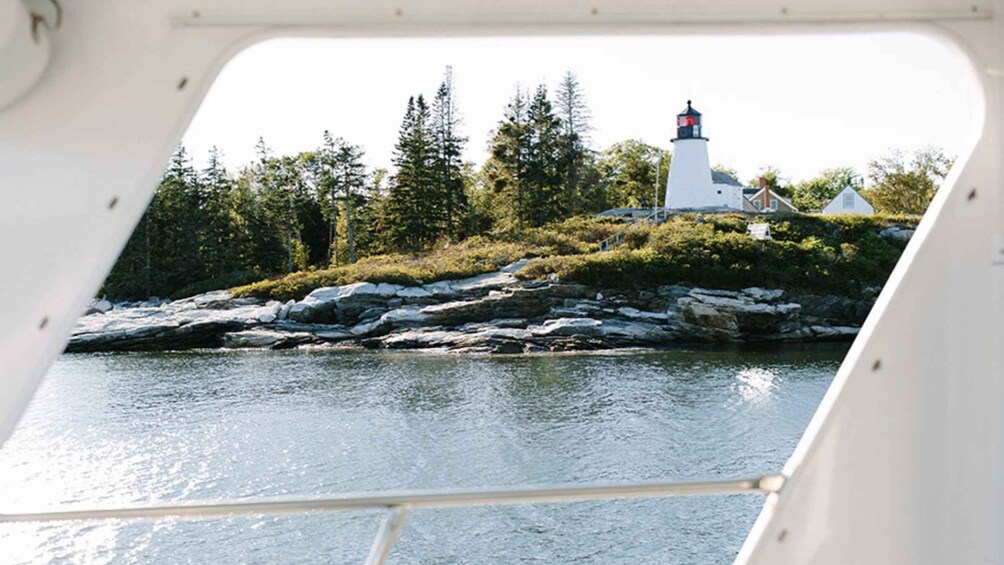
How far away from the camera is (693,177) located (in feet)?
62.4

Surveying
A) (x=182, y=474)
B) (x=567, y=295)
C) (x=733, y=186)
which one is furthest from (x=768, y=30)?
(x=733, y=186)

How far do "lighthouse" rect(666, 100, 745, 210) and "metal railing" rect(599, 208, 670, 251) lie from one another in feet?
2.18

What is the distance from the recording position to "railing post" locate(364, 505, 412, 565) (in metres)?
0.58

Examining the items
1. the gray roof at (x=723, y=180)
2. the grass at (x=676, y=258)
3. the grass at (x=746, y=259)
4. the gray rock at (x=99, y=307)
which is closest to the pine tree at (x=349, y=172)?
the grass at (x=676, y=258)

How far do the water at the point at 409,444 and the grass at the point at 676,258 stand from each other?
201 cm

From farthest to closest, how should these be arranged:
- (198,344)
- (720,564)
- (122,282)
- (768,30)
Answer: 1. (122,282)
2. (198,344)
3. (720,564)
4. (768,30)

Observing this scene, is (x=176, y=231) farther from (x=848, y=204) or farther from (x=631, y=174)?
(x=848, y=204)

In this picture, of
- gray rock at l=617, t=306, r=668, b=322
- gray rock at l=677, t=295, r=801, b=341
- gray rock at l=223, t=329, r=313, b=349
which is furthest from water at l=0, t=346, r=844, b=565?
gray rock at l=617, t=306, r=668, b=322

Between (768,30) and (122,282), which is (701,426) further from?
(122,282)

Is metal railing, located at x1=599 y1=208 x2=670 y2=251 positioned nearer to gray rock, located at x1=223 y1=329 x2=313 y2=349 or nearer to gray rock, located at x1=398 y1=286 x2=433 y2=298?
gray rock, located at x1=398 y1=286 x2=433 y2=298

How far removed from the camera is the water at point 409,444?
7.54 metres

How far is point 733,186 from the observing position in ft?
63.4

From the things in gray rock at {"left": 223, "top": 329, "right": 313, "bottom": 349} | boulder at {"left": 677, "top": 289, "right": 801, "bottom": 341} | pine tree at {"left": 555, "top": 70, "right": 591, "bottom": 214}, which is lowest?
gray rock at {"left": 223, "top": 329, "right": 313, "bottom": 349}

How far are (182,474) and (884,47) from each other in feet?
61.3
